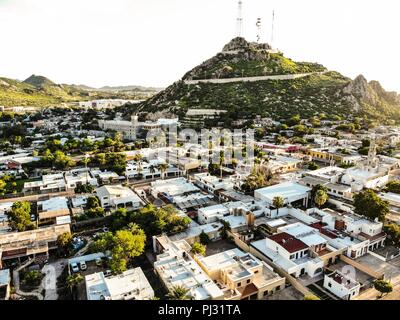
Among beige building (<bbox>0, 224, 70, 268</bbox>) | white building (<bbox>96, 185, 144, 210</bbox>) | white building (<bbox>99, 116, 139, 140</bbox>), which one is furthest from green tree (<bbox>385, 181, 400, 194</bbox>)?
white building (<bbox>99, 116, 139, 140</bbox>)

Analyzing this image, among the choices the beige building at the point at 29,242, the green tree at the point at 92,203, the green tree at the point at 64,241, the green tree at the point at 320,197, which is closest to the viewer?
the beige building at the point at 29,242

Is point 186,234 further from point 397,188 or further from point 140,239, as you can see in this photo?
point 397,188

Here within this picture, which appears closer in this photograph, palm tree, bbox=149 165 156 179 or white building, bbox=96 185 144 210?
white building, bbox=96 185 144 210

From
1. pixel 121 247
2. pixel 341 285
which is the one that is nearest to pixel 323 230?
pixel 341 285

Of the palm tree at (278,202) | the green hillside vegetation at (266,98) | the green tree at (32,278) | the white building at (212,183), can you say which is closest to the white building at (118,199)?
the white building at (212,183)

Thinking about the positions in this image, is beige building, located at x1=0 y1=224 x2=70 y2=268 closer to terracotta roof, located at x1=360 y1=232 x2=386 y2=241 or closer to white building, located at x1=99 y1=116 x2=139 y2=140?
terracotta roof, located at x1=360 y1=232 x2=386 y2=241

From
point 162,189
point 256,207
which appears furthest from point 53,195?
point 256,207

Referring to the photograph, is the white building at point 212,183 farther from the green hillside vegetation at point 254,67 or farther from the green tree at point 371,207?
the green hillside vegetation at point 254,67
